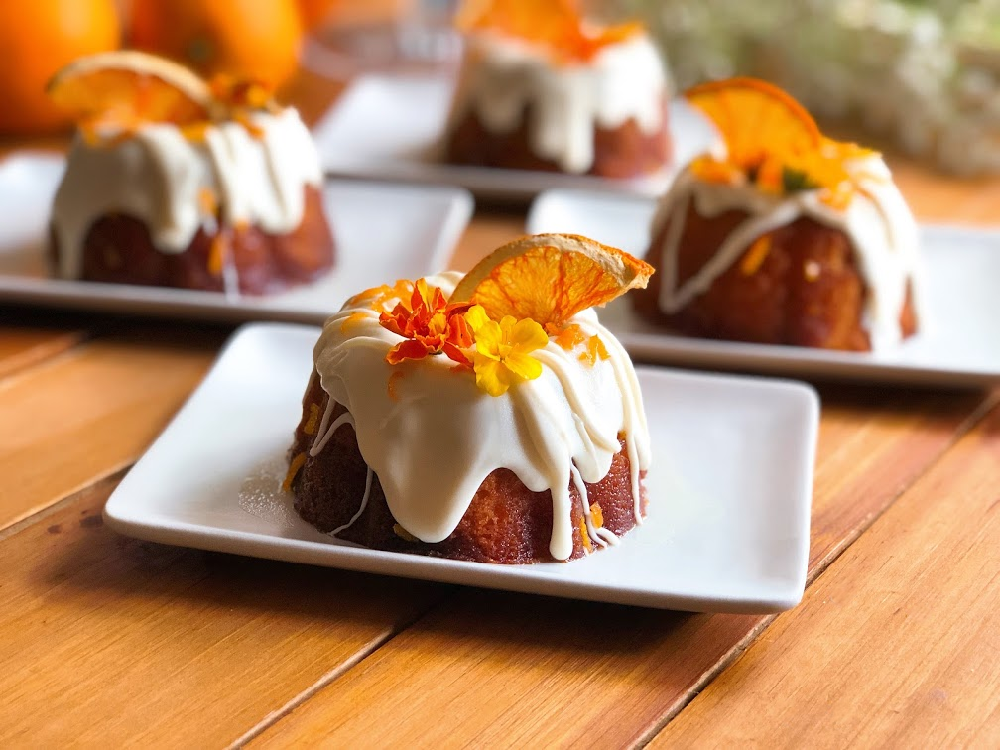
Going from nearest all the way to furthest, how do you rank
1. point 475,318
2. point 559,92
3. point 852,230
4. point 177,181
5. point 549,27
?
1. point 475,318
2. point 852,230
3. point 177,181
4. point 559,92
5. point 549,27

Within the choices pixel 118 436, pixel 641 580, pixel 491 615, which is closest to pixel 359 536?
pixel 491 615

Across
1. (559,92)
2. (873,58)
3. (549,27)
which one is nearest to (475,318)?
(559,92)

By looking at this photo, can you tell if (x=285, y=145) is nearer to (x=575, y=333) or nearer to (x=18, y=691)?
(x=575, y=333)

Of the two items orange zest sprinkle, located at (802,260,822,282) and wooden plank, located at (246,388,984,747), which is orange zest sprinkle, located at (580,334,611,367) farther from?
orange zest sprinkle, located at (802,260,822,282)

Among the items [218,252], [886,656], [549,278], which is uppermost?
[549,278]

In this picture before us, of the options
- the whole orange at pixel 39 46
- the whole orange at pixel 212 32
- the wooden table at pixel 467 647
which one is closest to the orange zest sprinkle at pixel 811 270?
the wooden table at pixel 467 647

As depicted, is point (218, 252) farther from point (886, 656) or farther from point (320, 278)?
point (886, 656)
